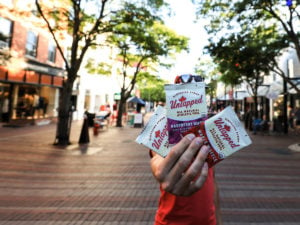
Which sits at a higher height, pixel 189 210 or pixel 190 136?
pixel 190 136

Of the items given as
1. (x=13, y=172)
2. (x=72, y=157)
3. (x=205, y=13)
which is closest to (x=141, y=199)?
(x=13, y=172)

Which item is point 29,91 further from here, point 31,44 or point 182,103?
point 182,103

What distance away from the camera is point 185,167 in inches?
43.7

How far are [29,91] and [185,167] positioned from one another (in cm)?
2192

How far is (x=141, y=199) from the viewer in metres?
4.90

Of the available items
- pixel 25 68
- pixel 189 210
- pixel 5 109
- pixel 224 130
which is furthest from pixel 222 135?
pixel 25 68

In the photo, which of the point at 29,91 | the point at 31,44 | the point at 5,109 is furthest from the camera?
the point at 29,91

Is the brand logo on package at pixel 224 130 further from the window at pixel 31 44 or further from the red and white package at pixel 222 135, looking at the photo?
the window at pixel 31 44

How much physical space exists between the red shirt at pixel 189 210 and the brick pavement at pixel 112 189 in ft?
8.33

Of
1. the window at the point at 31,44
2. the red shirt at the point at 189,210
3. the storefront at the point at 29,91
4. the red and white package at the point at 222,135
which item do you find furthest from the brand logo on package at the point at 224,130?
the window at the point at 31,44

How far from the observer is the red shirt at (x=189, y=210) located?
1524mm

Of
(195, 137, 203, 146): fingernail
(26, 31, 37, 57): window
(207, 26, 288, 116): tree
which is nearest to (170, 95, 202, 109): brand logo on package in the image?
(195, 137, 203, 146): fingernail

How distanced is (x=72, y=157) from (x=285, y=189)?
6.79 m

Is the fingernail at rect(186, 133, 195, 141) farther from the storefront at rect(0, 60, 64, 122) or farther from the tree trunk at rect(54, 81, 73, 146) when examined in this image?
the storefront at rect(0, 60, 64, 122)
